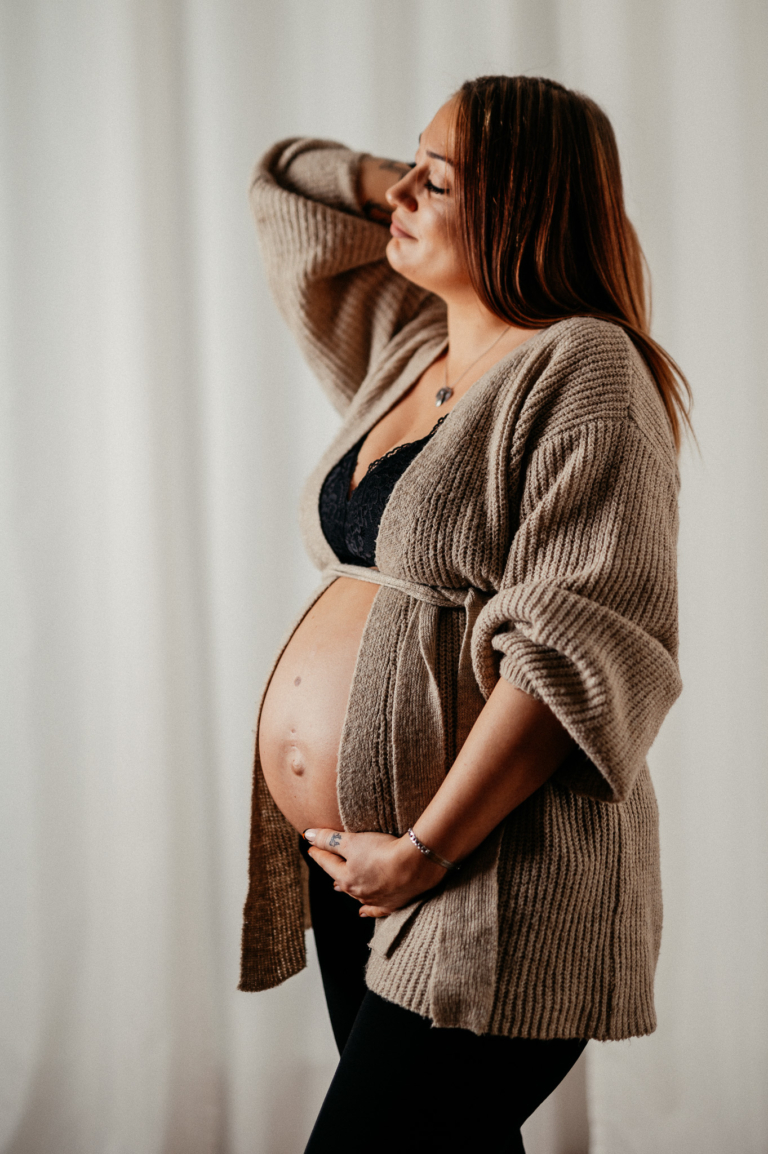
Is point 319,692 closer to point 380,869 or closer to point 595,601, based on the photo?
point 380,869

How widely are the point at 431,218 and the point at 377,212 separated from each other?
0.26 m

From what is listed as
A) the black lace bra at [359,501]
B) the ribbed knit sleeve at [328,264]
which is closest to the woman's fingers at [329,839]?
the black lace bra at [359,501]

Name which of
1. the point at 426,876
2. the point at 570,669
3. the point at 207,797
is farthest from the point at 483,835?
the point at 207,797

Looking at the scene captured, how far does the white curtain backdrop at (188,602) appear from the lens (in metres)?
1.39

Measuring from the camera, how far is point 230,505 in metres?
1.46

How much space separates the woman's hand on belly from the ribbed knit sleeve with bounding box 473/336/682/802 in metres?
0.14

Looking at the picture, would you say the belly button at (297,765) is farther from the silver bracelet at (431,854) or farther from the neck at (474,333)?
the neck at (474,333)

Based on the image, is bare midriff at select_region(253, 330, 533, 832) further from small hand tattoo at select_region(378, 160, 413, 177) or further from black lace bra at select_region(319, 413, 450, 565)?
small hand tattoo at select_region(378, 160, 413, 177)

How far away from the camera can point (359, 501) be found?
94cm

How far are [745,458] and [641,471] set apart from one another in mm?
691

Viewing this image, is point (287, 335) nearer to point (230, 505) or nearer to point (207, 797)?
point (230, 505)

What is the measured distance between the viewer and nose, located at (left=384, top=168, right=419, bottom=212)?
97cm

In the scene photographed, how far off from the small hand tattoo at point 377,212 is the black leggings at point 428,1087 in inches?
37.1

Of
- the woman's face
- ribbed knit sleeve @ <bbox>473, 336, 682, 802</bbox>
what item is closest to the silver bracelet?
ribbed knit sleeve @ <bbox>473, 336, 682, 802</bbox>
